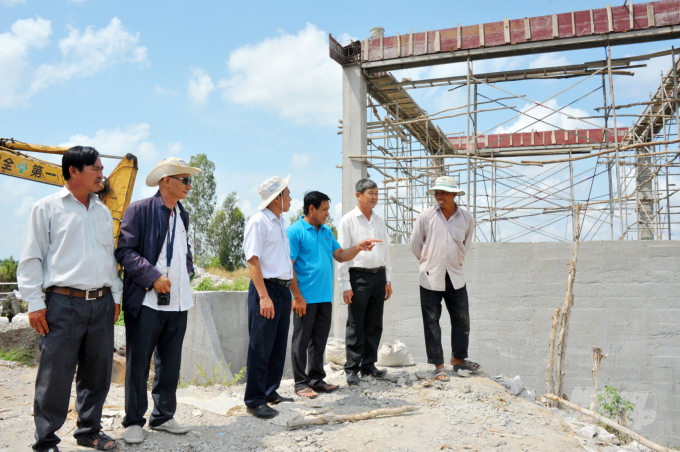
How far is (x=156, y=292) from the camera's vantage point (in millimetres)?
3094

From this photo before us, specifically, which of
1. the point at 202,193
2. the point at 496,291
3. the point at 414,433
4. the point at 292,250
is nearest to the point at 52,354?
the point at 292,250

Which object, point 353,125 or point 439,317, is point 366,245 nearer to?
point 439,317

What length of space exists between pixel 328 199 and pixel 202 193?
23.5 meters

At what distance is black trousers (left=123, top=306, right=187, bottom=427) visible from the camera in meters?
3.07

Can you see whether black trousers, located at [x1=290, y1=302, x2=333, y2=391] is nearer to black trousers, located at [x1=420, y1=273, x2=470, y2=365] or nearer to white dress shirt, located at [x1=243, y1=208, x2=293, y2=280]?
white dress shirt, located at [x1=243, y1=208, x2=293, y2=280]

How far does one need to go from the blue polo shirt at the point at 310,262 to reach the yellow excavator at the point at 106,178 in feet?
12.7

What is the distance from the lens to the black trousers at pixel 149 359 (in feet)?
10.1

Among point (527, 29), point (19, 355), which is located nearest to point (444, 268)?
point (527, 29)

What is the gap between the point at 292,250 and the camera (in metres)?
4.25

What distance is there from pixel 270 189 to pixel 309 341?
1.51 m

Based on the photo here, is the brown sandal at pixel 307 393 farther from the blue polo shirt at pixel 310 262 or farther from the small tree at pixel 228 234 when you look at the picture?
the small tree at pixel 228 234

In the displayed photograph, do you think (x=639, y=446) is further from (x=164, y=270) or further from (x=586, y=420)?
(x=164, y=270)

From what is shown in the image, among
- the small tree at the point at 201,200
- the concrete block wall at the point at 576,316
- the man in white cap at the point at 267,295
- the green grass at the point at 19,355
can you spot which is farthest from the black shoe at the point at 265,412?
the small tree at the point at 201,200

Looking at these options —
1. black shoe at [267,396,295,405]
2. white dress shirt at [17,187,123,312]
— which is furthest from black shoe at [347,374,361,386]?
white dress shirt at [17,187,123,312]
